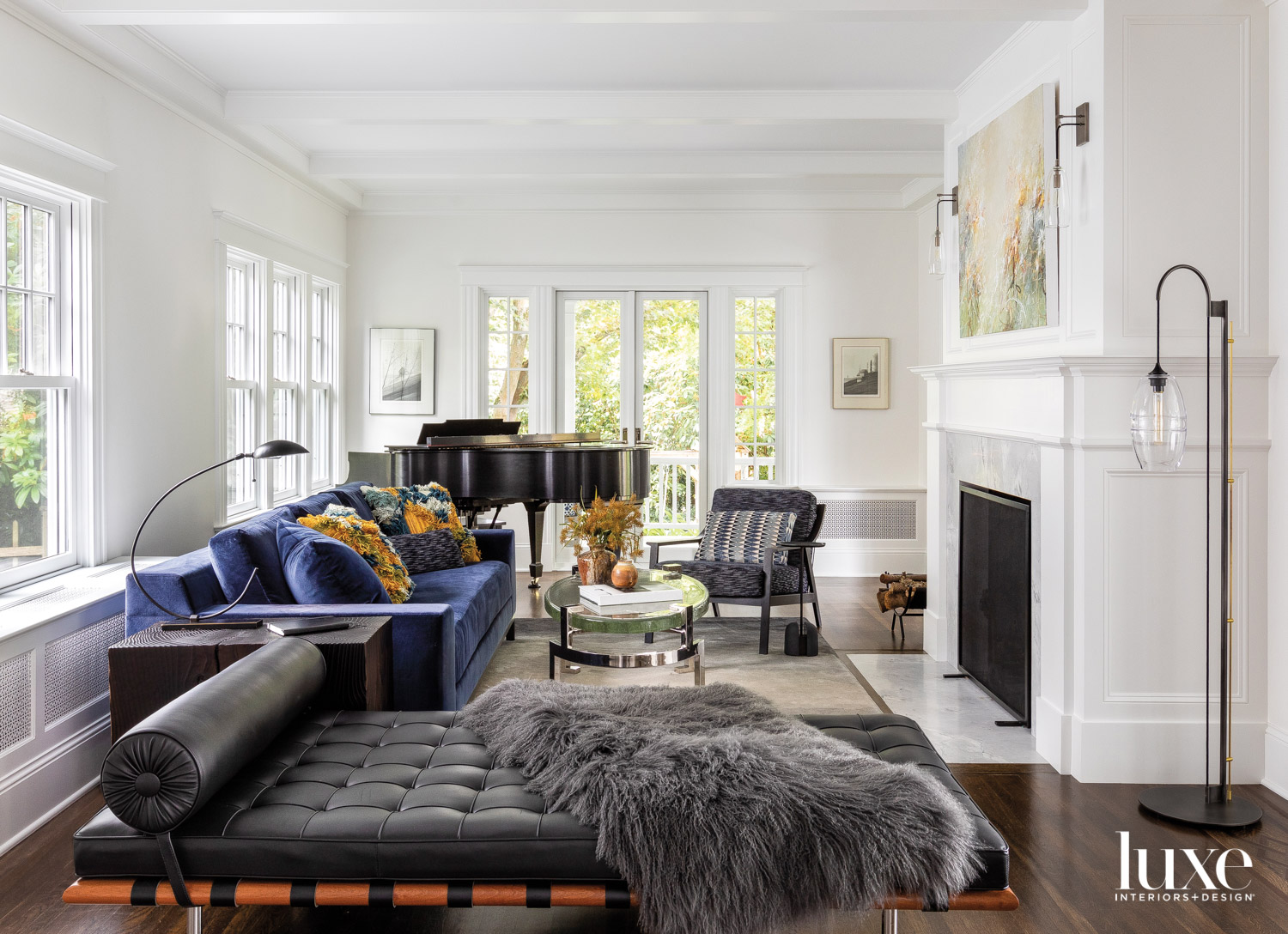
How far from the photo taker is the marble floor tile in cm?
377

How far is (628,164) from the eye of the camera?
6301 mm

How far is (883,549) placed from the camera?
7766mm

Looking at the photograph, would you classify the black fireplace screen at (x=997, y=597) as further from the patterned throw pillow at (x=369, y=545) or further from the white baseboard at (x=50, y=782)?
the white baseboard at (x=50, y=782)

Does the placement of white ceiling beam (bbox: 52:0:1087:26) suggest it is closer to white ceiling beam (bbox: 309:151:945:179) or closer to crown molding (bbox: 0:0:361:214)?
crown molding (bbox: 0:0:361:214)

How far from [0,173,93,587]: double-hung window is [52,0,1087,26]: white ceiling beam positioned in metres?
0.82

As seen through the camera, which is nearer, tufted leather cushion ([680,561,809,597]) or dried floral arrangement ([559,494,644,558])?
dried floral arrangement ([559,494,644,558])

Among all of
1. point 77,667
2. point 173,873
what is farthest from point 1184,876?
point 77,667

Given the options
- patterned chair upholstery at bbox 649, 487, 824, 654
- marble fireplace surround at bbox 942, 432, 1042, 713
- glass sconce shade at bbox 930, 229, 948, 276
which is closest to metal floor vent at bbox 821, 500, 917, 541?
patterned chair upholstery at bbox 649, 487, 824, 654

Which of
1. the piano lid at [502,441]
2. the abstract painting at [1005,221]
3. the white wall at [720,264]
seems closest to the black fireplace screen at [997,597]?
the abstract painting at [1005,221]

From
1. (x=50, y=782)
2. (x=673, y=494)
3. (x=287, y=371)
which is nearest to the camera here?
(x=50, y=782)

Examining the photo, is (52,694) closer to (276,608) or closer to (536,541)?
(276,608)

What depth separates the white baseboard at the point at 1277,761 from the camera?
130 inches

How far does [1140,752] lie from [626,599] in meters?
1.95

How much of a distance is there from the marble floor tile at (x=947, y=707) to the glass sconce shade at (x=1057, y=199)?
200cm
